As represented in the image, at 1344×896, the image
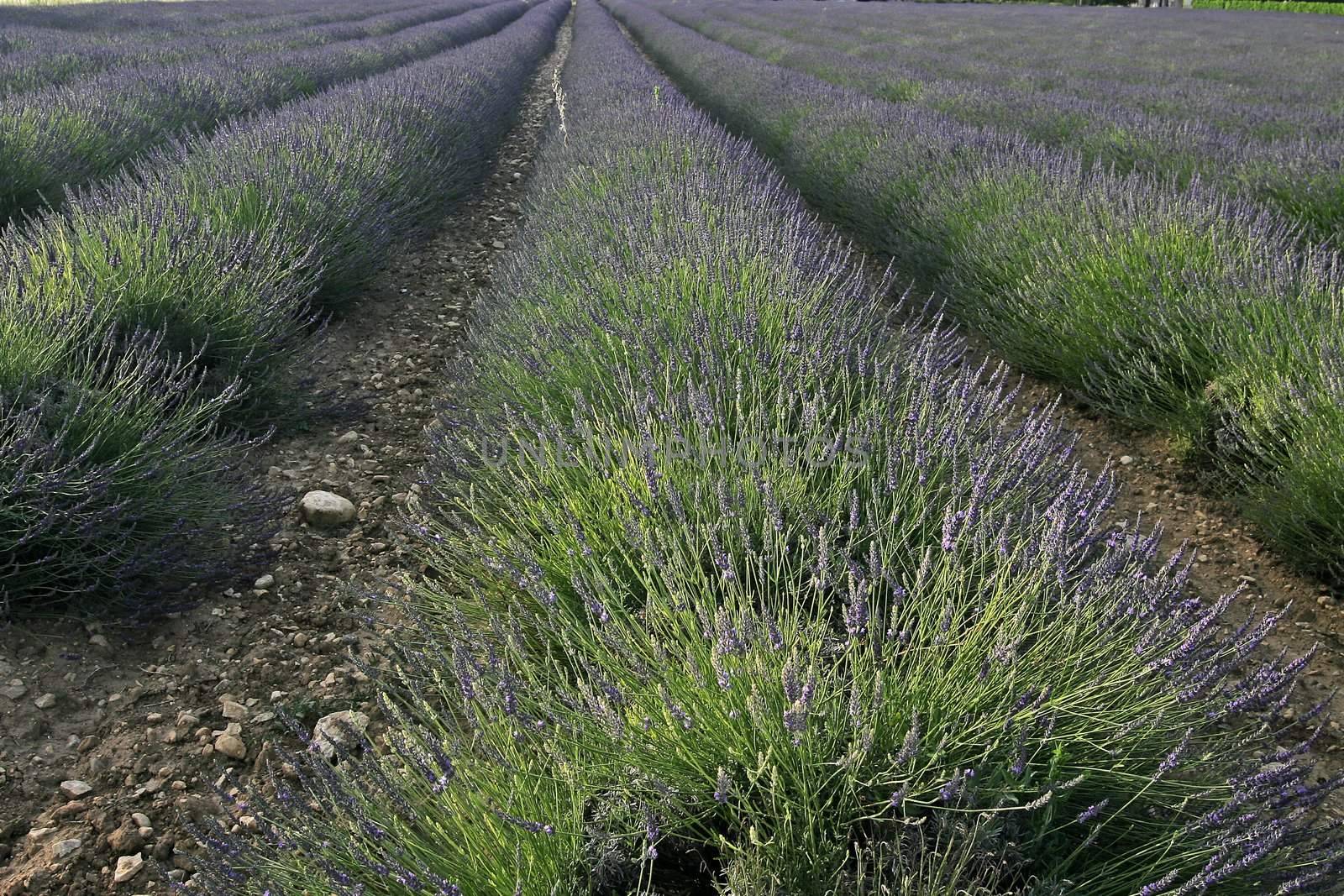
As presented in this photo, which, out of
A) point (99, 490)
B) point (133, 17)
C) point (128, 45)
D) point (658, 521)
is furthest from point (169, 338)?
point (133, 17)

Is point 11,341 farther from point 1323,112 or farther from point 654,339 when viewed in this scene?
point 1323,112

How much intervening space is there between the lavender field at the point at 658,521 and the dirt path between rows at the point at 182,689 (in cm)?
1

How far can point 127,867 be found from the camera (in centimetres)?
173

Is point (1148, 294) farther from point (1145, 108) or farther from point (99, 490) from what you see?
point (1145, 108)

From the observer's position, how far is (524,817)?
1.42m

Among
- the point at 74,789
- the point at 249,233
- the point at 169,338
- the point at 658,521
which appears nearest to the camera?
the point at 74,789

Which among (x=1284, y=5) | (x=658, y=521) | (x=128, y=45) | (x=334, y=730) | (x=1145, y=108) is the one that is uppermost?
(x=1284, y=5)

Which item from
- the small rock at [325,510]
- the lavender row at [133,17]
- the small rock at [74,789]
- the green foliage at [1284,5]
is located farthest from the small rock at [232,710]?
the green foliage at [1284,5]

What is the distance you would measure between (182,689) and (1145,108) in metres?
9.54

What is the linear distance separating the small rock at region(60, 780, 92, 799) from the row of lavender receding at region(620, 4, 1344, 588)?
346cm

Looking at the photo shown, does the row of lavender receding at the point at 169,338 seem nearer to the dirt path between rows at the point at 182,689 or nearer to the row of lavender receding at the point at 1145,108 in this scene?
the dirt path between rows at the point at 182,689

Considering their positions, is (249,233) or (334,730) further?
(249,233)

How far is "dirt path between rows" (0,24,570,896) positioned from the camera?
5.87 ft

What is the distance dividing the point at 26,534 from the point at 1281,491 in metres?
3.78
